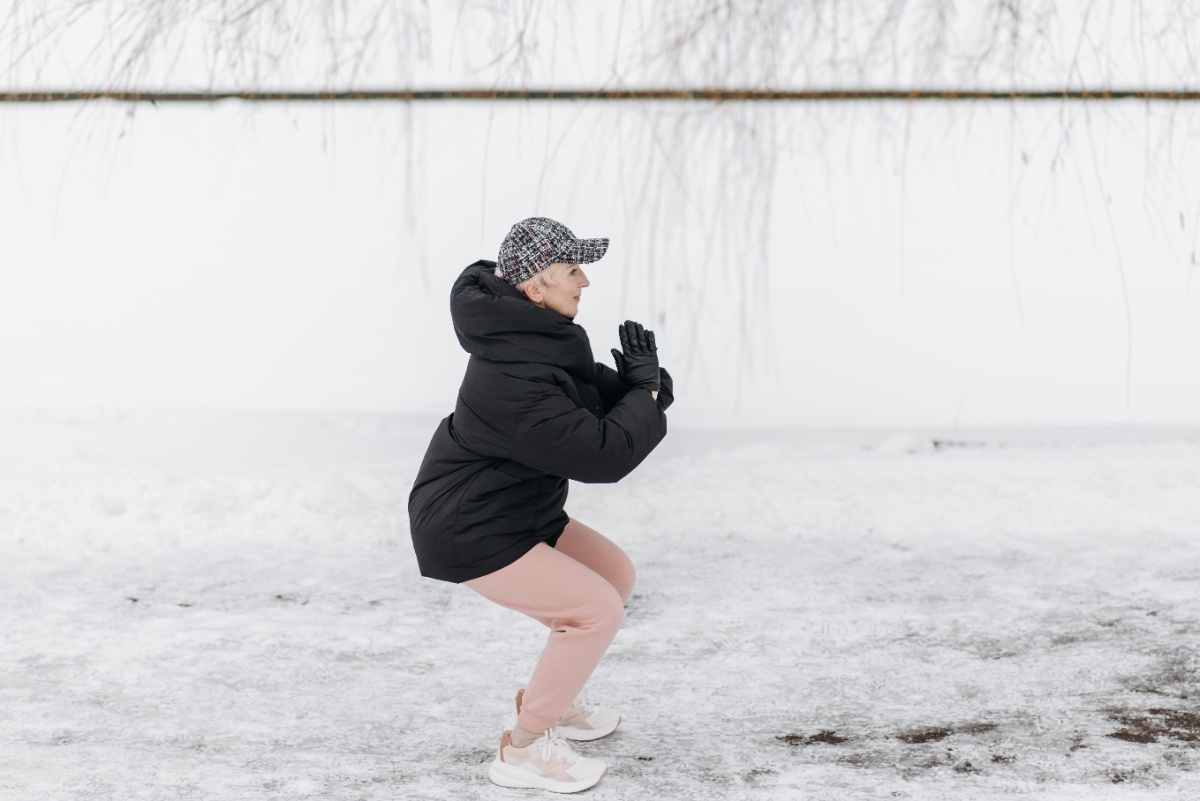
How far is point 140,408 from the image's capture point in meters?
4.76

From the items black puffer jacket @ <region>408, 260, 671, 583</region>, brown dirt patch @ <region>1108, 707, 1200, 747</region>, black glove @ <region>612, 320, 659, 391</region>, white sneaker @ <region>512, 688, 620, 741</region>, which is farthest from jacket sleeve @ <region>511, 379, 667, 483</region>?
brown dirt patch @ <region>1108, 707, 1200, 747</region>

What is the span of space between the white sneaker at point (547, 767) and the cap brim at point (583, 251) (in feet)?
3.36

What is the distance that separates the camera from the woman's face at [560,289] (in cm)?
246

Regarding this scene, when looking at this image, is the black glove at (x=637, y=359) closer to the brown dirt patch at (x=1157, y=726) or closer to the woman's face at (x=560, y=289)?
the woman's face at (x=560, y=289)

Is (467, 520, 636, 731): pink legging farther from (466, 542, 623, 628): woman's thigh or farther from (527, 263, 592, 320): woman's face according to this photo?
(527, 263, 592, 320): woman's face

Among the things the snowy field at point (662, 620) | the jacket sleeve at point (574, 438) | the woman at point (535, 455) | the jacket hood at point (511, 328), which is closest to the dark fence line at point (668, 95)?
the snowy field at point (662, 620)

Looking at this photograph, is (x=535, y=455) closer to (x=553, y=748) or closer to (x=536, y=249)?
(x=536, y=249)

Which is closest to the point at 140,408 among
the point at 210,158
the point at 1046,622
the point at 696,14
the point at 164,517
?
the point at 164,517

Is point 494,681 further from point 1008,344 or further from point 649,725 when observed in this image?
point 1008,344

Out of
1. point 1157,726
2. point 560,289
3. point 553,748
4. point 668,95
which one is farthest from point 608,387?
point 668,95

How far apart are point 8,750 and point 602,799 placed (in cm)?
136

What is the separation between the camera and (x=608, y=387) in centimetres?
262

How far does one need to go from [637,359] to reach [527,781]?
94 cm

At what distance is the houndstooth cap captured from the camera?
243cm
